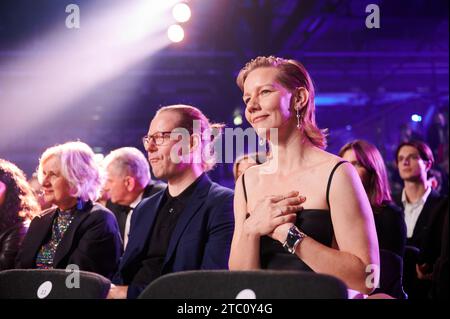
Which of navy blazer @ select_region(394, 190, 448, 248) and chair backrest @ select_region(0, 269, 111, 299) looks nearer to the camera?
chair backrest @ select_region(0, 269, 111, 299)

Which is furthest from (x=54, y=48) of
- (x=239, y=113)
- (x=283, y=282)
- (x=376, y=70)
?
(x=283, y=282)

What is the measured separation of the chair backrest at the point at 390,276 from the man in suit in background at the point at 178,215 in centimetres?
67

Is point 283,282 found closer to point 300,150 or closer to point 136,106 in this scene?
point 300,150

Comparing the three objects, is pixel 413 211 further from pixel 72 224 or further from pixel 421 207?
pixel 72 224

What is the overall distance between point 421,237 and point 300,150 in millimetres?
2342

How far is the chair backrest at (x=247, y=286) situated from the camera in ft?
3.91

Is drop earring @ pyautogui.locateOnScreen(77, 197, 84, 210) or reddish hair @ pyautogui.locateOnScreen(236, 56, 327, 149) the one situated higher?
reddish hair @ pyautogui.locateOnScreen(236, 56, 327, 149)

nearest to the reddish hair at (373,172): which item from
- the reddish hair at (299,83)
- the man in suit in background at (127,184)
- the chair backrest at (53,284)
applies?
the reddish hair at (299,83)

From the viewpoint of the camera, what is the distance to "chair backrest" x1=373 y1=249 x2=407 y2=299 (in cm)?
245

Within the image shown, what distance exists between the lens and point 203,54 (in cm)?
1007

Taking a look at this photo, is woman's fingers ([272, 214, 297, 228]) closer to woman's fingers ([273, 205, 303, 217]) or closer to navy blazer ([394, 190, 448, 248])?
woman's fingers ([273, 205, 303, 217])

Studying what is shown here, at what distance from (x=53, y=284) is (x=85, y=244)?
1.55 meters

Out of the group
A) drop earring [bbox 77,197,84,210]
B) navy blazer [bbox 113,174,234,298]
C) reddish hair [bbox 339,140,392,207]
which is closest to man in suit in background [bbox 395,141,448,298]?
reddish hair [bbox 339,140,392,207]

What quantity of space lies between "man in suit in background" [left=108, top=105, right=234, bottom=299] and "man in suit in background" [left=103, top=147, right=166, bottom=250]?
145 centimetres
